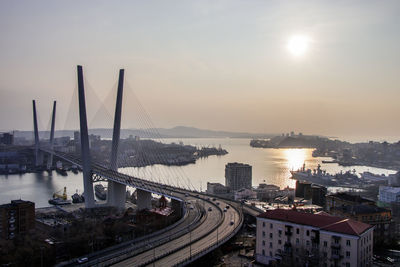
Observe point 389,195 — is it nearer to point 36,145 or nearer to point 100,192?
point 100,192

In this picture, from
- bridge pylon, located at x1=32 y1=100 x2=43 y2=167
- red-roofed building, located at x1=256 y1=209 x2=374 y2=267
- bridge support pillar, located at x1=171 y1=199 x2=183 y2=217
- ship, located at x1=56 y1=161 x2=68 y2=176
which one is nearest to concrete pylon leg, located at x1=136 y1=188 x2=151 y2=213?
bridge support pillar, located at x1=171 y1=199 x2=183 y2=217

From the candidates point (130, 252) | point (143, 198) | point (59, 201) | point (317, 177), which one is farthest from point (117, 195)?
point (317, 177)

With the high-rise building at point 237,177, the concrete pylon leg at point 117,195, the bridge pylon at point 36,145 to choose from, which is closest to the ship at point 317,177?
the high-rise building at point 237,177

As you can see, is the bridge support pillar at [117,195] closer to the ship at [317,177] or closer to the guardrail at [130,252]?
the guardrail at [130,252]

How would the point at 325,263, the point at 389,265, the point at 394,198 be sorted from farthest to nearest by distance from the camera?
the point at 394,198, the point at 389,265, the point at 325,263

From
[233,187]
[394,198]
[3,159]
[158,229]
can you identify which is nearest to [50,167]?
[3,159]

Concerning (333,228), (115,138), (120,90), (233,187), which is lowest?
(233,187)

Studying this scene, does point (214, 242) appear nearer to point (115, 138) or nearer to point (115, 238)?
point (115, 238)
